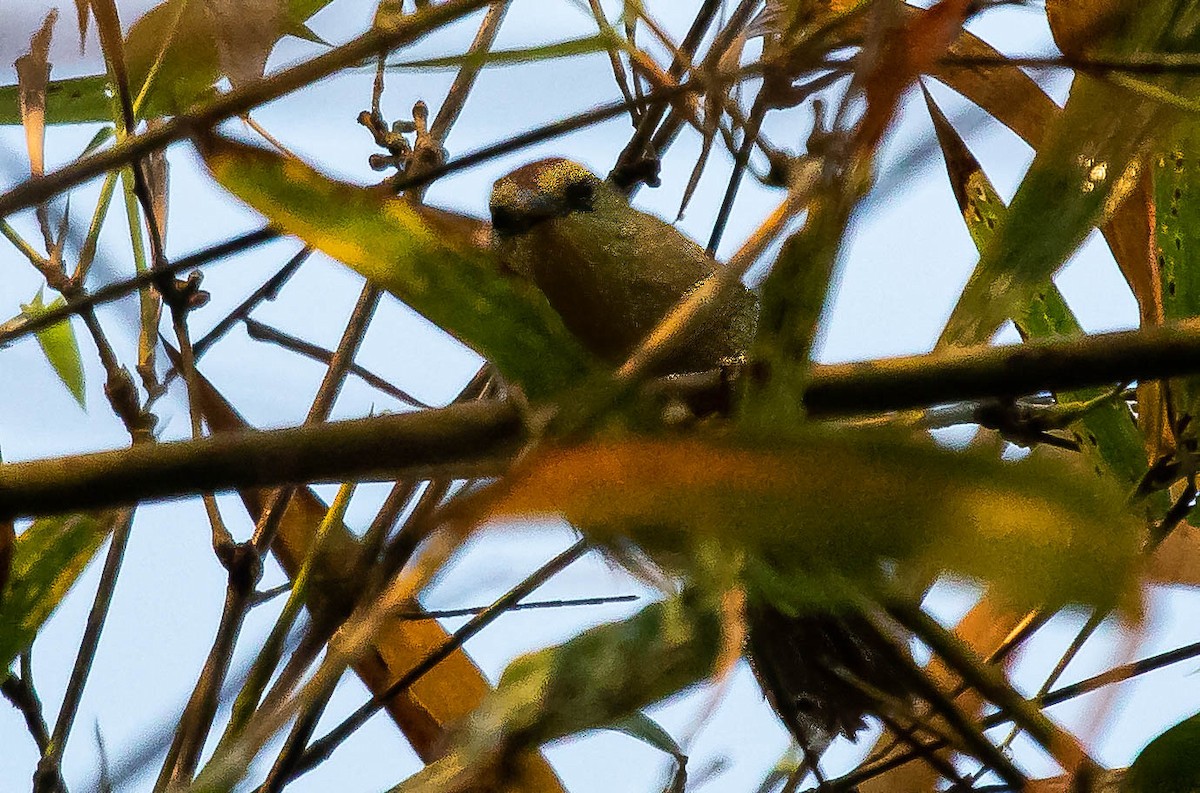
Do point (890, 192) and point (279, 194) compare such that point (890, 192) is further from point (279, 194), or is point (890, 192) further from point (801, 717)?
point (801, 717)

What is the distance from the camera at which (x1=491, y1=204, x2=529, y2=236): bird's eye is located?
44.3 inches

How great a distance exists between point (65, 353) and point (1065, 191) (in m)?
0.97

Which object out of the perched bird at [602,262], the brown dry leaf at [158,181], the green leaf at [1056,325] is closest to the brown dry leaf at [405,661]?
the brown dry leaf at [158,181]

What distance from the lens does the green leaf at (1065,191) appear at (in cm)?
45

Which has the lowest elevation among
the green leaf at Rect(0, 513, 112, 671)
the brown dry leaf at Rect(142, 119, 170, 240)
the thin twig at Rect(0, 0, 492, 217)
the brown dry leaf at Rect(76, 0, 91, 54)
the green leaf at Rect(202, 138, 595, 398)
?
the green leaf at Rect(202, 138, 595, 398)

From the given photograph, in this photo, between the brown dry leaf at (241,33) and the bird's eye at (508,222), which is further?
the bird's eye at (508,222)

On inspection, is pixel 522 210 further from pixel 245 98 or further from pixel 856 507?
pixel 856 507

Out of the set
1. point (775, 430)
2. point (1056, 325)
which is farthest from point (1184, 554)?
point (775, 430)

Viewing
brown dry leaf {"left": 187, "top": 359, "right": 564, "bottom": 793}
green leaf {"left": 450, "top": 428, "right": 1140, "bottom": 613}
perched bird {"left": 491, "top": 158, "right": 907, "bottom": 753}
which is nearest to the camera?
green leaf {"left": 450, "top": 428, "right": 1140, "bottom": 613}

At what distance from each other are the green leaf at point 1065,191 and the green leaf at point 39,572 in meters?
0.58

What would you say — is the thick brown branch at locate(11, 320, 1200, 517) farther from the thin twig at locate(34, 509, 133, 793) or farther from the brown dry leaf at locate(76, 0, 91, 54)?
the thin twig at locate(34, 509, 133, 793)

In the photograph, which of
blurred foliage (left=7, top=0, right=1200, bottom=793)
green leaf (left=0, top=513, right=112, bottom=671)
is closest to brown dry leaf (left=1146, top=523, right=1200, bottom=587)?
blurred foliage (left=7, top=0, right=1200, bottom=793)

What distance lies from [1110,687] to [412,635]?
2.33ft

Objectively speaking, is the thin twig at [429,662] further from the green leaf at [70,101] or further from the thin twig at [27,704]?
the green leaf at [70,101]
